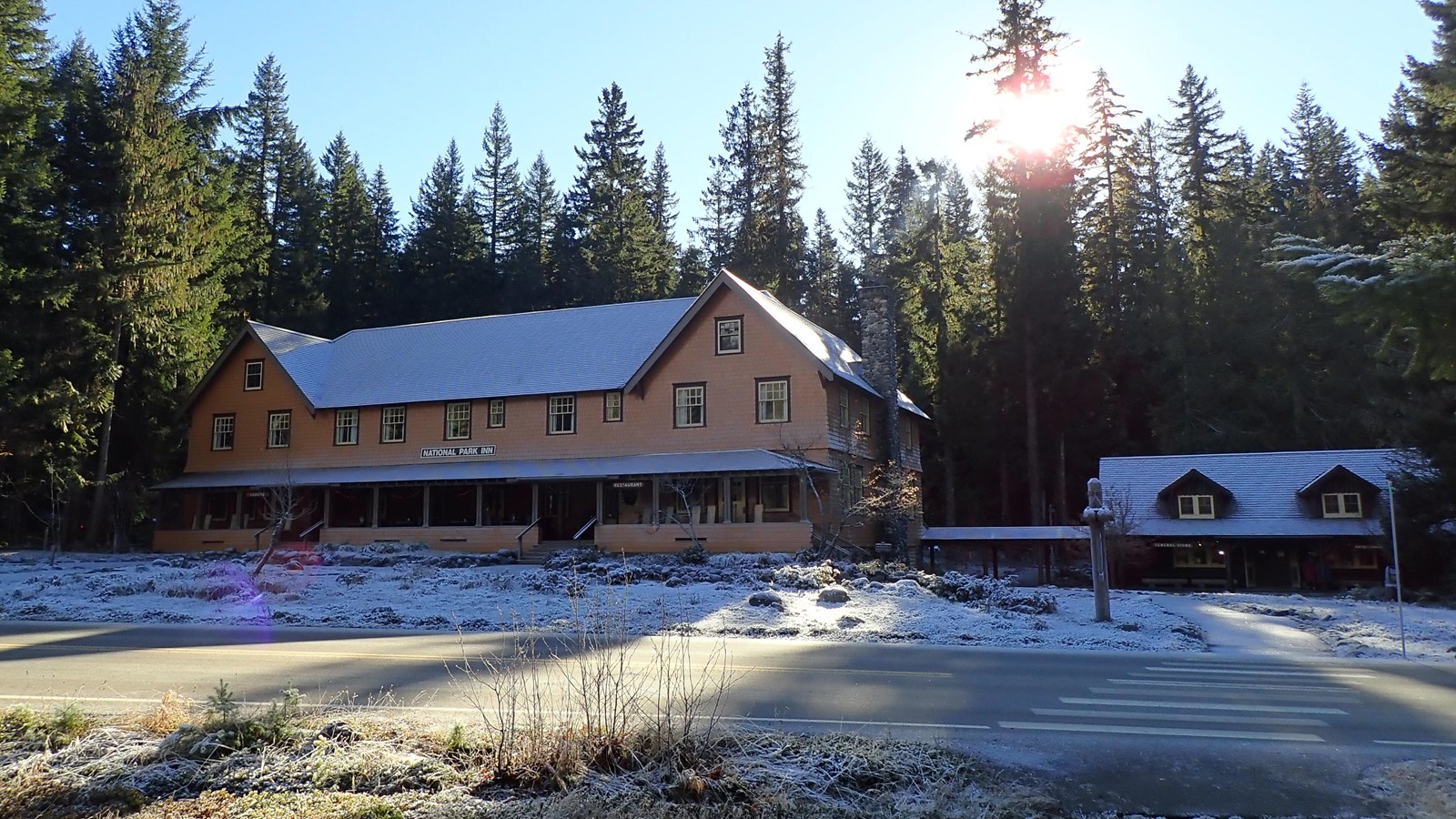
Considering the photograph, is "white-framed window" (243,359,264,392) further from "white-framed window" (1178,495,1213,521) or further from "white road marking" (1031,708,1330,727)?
"white road marking" (1031,708,1330,727)

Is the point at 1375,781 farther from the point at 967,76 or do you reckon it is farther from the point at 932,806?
the point at 967,76

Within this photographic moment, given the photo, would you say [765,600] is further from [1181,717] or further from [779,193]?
[779,193]

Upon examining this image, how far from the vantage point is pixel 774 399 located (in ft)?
114

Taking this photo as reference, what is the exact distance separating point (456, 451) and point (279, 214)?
104ft

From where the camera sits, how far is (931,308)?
6016 cm

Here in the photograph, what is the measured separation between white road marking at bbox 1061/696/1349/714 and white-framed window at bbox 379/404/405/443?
112ft

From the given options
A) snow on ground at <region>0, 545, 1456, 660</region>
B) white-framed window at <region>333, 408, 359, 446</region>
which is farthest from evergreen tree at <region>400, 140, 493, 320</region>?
snow on ground at <region>0, 545, 1456, 660</region>

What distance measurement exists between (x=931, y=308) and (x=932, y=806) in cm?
5593

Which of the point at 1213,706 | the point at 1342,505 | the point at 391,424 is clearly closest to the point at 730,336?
the point at 391,424

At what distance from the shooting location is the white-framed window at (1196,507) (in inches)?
1539

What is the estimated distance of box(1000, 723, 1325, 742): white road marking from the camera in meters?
8.55

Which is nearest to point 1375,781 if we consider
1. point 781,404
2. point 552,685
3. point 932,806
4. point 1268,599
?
point 932,806

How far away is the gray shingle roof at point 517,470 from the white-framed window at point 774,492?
1067 mm

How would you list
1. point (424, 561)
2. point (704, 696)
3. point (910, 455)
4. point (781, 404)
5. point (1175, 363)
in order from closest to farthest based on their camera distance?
point (704, 696), point (424, 561), point (781, 404), point (910, 455), point (1175, 363)
